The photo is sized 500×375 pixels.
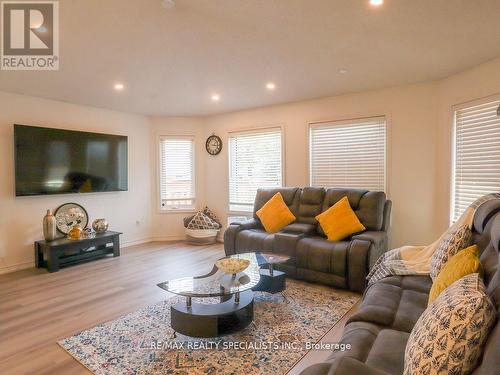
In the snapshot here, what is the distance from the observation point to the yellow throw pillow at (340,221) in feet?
12.1

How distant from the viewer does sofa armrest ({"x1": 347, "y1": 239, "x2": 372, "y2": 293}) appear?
3160 mm

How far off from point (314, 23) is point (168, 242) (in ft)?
15.4

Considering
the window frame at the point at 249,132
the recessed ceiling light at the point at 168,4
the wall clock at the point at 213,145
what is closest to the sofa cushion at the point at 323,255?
the window frame at the point at 249,132

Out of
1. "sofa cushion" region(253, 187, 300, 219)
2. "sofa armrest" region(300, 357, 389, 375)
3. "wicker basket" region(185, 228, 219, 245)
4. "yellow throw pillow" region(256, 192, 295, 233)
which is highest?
"sofa cushion" region(253, 187, 300, 219)

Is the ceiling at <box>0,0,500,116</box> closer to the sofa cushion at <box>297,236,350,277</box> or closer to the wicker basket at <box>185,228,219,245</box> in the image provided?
the sofa cushion at <box>297,236,350,277</box>

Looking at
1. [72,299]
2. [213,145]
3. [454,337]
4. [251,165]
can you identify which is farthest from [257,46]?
[213,145]

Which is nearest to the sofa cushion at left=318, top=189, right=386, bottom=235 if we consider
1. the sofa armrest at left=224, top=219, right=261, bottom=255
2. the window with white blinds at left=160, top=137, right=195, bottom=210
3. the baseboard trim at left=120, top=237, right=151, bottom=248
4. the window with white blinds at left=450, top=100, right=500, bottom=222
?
the window with white blinds at left=450, top=100, right=500, bottom=222

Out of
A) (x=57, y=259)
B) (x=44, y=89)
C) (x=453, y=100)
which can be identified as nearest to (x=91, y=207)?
(x=57, y=259)

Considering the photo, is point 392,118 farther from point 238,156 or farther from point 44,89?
point 44,89

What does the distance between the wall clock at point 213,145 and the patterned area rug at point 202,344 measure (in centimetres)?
347

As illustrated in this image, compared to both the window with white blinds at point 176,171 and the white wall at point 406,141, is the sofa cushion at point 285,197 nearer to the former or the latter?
the white wall at point 406,141

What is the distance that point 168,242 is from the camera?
19.2 feet

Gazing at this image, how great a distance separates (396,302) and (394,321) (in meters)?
0.27

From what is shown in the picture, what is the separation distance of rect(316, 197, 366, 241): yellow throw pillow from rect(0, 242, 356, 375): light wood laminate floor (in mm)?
1101
